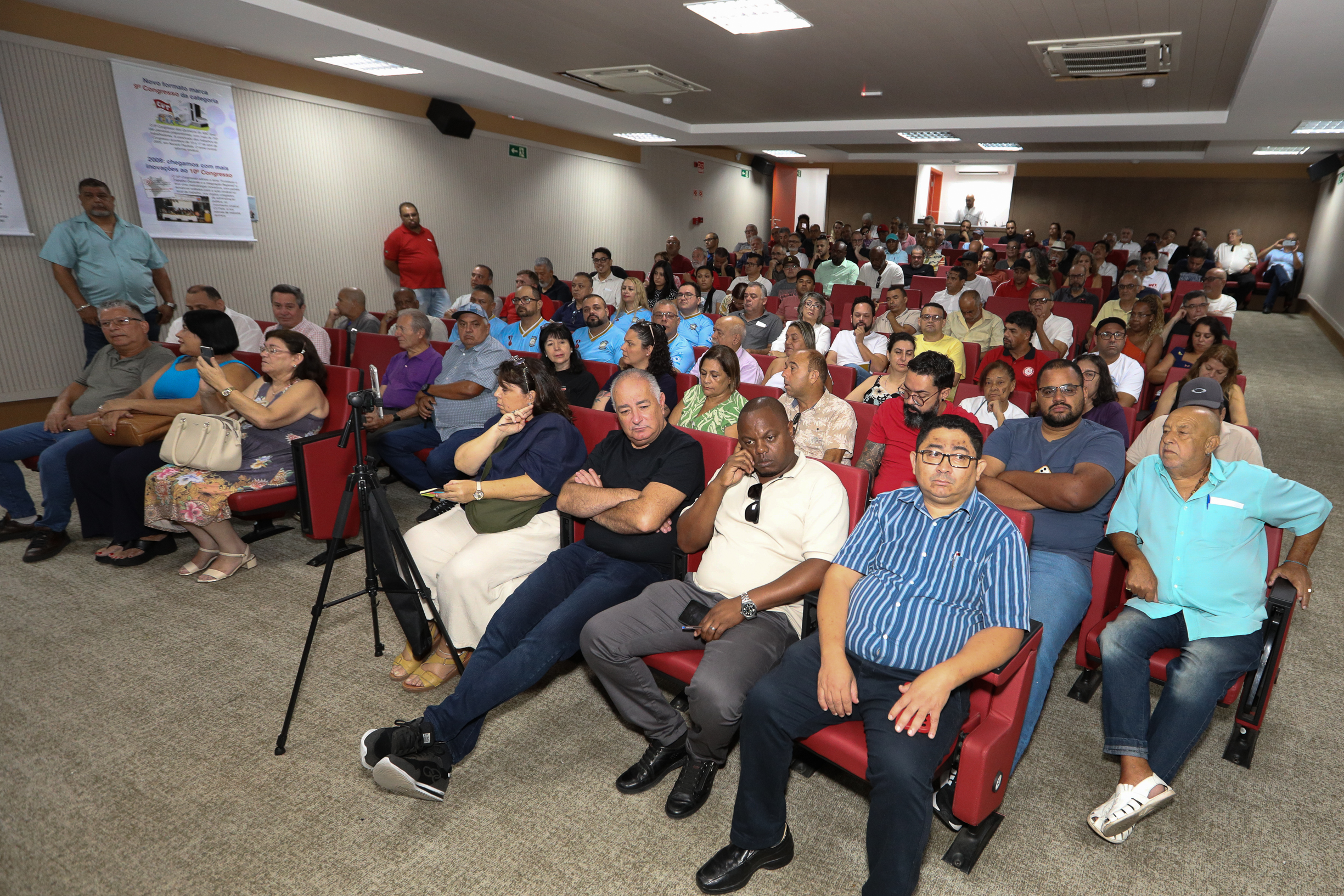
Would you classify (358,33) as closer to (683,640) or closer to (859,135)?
(683,640)

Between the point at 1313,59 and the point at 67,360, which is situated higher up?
the point at 1313,59

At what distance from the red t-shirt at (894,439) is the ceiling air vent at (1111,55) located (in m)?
4.30

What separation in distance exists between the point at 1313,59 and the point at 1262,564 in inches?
206

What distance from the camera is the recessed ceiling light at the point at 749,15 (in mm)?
5066

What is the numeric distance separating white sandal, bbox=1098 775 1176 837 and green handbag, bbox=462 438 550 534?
217cm

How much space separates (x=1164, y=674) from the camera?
233 centimetres

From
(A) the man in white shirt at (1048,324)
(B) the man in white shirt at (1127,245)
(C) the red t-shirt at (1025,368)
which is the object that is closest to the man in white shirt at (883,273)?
(A) the man in white shirt at (1048,324)

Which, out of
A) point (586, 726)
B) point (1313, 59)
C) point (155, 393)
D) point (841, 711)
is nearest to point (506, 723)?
point (586, 726)

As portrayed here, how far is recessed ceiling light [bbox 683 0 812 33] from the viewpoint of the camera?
5.07 metres

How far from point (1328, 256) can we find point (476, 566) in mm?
15405

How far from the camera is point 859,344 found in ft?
18.4

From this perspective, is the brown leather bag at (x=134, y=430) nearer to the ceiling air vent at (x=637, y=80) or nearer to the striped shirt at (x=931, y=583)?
the striped shirt at (x=931, y=583)

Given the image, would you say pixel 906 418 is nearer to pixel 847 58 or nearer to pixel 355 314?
pixel 847 58

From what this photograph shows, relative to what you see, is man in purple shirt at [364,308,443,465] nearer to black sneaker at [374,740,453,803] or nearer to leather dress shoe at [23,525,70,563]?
leather dress shoe at [23,525,70,563]
